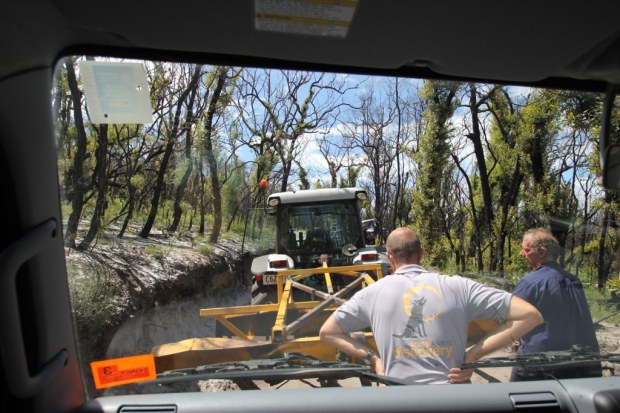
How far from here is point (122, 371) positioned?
2094 mm

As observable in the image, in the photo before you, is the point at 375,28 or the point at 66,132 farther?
the point at 66,132

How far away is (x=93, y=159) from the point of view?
101 inches

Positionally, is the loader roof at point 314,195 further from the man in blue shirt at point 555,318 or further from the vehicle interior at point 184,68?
the vehicle interior at point 184,68

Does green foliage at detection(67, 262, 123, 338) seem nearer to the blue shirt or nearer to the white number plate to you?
the blue shirt

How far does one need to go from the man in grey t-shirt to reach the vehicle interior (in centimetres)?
36

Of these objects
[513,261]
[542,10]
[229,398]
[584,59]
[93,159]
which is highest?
[542,10]

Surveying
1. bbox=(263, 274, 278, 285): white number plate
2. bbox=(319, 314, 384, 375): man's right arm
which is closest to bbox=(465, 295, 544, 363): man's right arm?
bbox=(319, 314, 384, 375): man's right arm

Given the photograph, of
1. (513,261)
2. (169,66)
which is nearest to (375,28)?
(169,66)

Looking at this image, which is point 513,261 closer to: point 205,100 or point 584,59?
point 584,59

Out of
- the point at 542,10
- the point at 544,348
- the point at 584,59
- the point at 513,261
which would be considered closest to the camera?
the point at 542,10

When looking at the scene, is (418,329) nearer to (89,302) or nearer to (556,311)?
(556,311)

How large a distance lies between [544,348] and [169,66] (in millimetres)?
2165

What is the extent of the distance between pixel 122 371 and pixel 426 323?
1.39 metres

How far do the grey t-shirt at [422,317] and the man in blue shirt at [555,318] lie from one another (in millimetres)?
250
